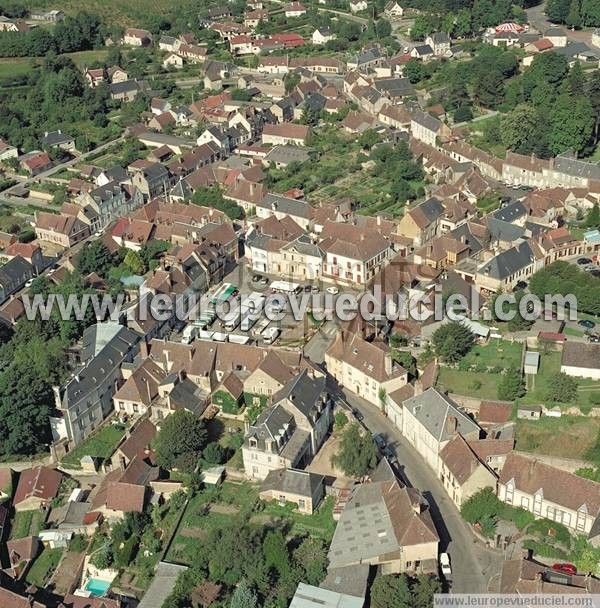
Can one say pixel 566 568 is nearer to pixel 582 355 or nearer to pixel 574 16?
pixel 582 355

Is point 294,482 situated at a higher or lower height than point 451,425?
lower

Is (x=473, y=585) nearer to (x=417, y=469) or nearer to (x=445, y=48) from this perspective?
(x=417, y=469)

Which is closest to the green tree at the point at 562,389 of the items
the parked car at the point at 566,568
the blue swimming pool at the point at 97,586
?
the parked car at the point at 566,568

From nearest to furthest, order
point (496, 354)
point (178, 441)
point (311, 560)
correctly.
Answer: point (311, 560) → point (178, 441) → point (496, 354)

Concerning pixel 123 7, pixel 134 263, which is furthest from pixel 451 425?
pixel 123 7

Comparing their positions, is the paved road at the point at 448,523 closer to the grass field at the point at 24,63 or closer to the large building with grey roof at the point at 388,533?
the large building with grey roof at the point at 388,533

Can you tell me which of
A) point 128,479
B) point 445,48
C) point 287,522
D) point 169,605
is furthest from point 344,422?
point 445,48

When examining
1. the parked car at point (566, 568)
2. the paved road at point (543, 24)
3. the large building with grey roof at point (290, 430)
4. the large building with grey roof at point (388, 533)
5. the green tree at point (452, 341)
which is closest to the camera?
the parked car at point (566, 568)
